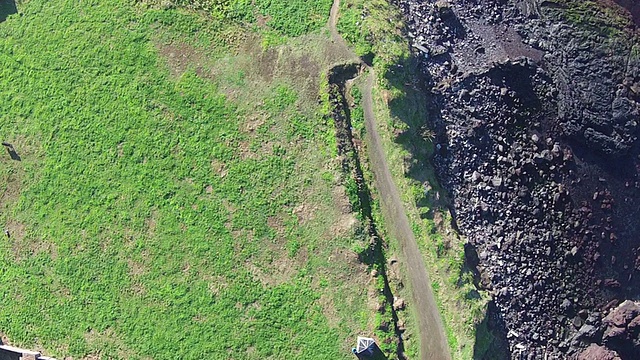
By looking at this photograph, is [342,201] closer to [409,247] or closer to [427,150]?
[409,247]

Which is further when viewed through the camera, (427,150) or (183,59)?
(427,150)

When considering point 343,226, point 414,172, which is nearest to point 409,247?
point 343,226

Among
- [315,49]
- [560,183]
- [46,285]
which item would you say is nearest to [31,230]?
[46,285]

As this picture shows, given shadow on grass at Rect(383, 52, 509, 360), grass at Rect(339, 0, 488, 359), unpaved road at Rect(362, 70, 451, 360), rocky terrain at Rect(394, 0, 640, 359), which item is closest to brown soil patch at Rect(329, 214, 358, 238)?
unpaved road at Rect(362, 70, 451, 360)

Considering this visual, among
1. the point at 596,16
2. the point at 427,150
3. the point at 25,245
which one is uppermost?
the point at 596,16

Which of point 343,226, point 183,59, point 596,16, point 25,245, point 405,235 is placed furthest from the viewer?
point 596,16

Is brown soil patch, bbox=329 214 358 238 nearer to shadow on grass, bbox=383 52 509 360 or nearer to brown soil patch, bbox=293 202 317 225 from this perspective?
brown soil patch, bbox=293 202 317 225

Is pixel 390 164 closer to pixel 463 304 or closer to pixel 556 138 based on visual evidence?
pixel 463 304
